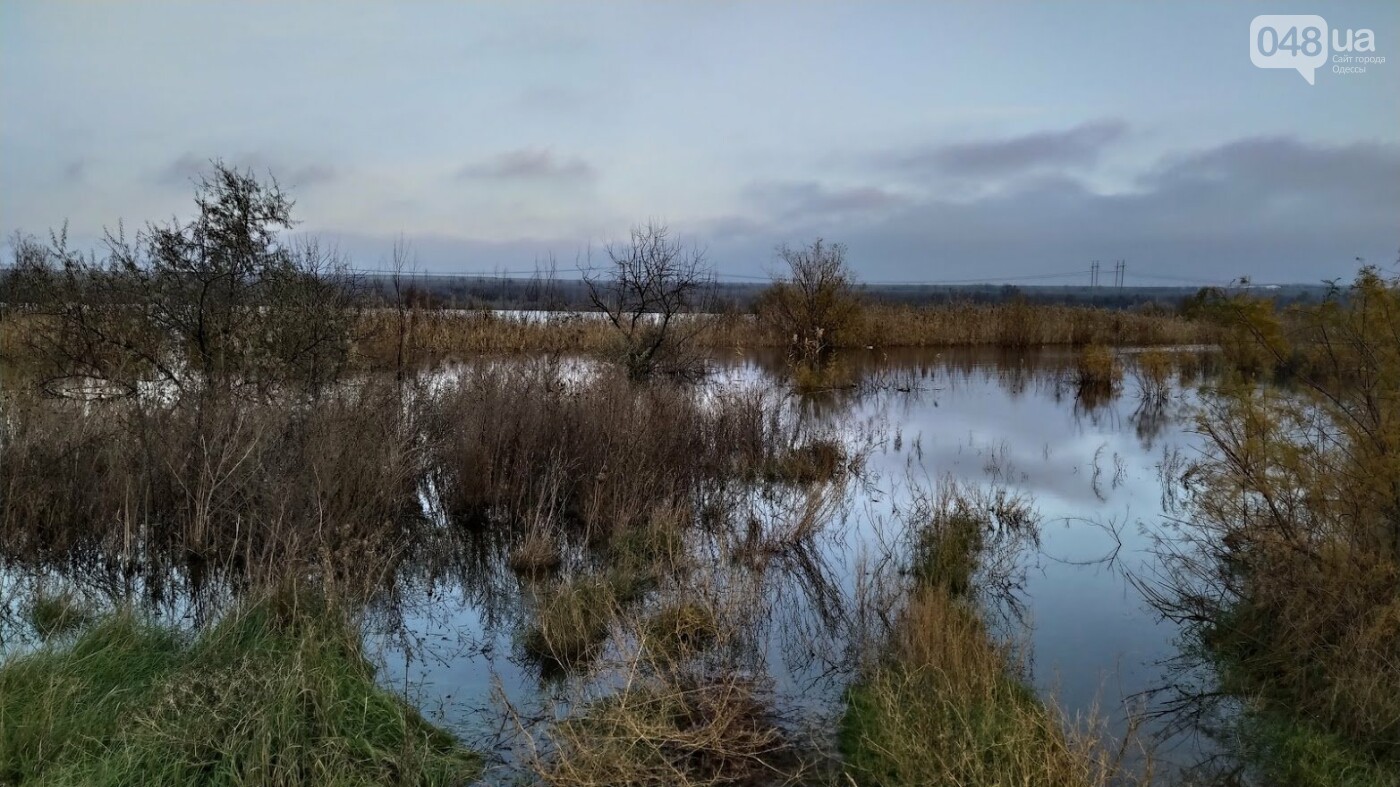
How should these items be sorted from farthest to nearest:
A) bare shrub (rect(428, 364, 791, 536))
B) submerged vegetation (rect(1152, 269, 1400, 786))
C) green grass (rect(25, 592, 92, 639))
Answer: bare shrub (rect(428, 364, 791, 536)), green grass (rect(25, 592, 92, 639)), submerged vegetation (rect(1152, 269, 1400, 786))

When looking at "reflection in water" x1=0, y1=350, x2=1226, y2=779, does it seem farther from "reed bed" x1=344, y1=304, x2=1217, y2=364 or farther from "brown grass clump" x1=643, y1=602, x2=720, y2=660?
"reed bed" x1=344, y1=304, x2=1217, y2=364

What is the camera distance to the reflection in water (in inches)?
205

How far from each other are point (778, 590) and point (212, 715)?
424cm

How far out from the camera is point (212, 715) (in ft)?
12.2

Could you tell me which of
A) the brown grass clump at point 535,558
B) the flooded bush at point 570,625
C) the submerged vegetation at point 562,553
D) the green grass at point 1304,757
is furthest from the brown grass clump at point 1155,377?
the flooded bush at point 570,625

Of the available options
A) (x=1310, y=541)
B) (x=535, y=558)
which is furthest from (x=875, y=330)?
(x=1310, y=541)

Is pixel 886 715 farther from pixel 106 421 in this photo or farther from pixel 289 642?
pixel 106 421

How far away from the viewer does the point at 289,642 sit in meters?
4.64

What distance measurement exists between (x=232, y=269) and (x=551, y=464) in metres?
3.89

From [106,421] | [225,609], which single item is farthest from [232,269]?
[225,609]

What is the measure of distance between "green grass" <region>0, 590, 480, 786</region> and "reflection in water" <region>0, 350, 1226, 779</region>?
20.5 inches

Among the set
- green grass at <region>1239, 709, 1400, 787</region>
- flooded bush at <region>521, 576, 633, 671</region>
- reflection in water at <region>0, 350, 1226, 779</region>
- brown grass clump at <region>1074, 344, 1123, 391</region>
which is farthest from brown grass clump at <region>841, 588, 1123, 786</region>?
brown grass clump at <region>1074, 344, 1123, 391</region>

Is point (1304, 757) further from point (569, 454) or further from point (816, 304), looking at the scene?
point (816, 304)

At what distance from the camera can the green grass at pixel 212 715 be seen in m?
3.58
